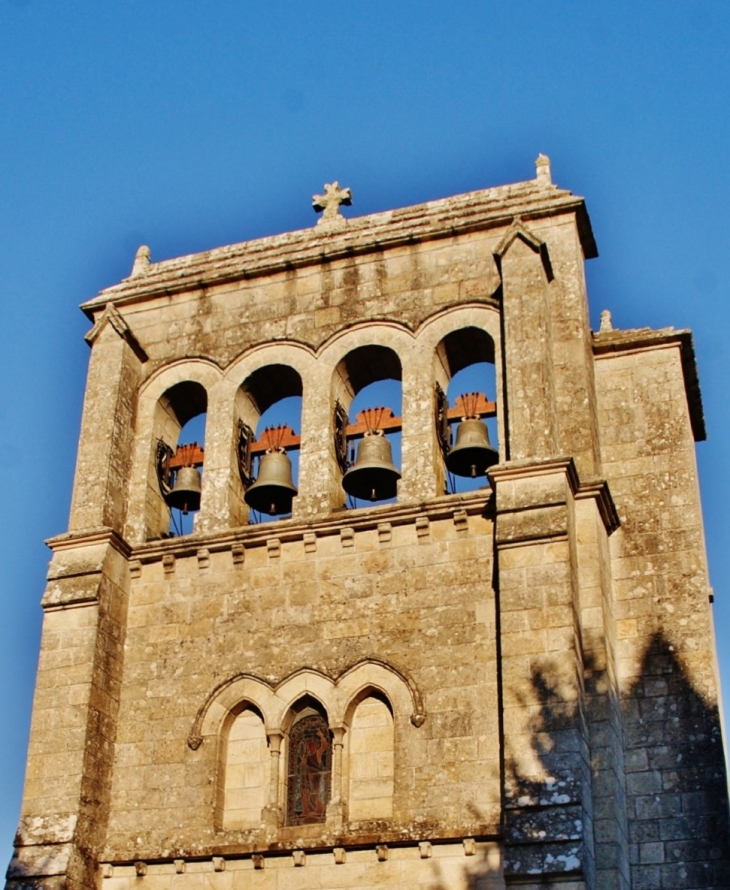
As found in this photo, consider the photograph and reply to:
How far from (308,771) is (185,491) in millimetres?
3859

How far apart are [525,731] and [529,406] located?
339cm

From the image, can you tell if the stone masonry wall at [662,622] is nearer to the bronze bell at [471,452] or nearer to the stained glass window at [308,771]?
the bronze bell at [471,452]

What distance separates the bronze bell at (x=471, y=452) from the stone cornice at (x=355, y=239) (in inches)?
90.8

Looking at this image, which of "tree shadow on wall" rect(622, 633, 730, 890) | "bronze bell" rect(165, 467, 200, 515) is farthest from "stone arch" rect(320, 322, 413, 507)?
"tree shadow on wall" rect(622, 633, 730, 890)

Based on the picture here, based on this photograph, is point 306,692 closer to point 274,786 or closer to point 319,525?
point 274,786

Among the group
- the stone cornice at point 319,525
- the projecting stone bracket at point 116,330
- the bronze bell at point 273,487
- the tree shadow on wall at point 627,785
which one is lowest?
the tree shadow on wall at point 627,785

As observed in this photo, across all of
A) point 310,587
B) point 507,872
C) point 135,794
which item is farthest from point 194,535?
point 507,872

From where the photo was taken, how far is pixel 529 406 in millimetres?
14555

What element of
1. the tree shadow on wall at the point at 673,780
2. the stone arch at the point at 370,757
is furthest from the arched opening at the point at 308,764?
the tree shadow on wall at the point at 673,780

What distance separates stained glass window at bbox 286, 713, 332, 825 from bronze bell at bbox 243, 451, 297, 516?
2713 millimetres

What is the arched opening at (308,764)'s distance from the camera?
14022mm

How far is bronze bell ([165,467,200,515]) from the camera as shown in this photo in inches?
655

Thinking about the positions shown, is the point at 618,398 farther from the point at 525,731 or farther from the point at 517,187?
the point at 525,731

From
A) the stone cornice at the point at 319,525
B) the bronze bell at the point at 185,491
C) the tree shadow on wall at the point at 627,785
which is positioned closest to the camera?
the tree shadow on wall at the point at 627,785
